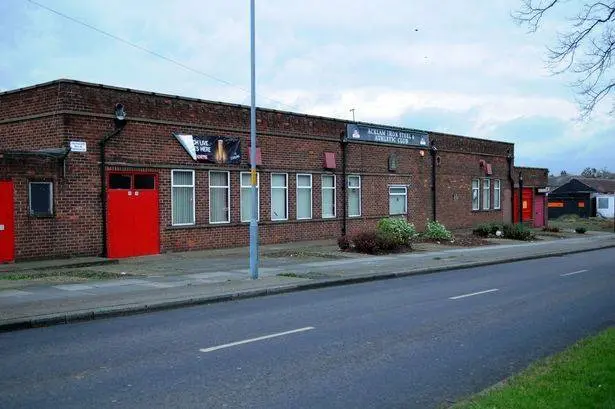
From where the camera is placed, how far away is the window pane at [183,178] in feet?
70.4

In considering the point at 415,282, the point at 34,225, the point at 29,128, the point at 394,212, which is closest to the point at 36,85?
the point at 29,128

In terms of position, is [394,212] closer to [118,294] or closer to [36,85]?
[36,85]

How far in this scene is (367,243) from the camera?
77.2 ft

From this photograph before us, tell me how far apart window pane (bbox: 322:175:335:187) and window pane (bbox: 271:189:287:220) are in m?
2.56

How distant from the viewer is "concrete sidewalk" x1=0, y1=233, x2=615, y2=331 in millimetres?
11250

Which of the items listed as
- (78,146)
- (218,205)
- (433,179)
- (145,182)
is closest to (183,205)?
(218,205)

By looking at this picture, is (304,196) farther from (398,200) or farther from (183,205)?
(398,200)

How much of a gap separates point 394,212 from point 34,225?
1850 cm

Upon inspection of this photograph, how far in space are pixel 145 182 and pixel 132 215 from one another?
1.15 metres

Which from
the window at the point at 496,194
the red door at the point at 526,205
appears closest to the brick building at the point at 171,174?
the window at the point at 496,194

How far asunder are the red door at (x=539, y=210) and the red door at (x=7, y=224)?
37846mm

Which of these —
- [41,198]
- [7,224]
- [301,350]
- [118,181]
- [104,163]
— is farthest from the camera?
[118,181]

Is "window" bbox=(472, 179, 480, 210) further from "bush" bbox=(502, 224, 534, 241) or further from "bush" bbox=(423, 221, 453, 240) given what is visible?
"bush" bbox=(423, 221, 453, 240)

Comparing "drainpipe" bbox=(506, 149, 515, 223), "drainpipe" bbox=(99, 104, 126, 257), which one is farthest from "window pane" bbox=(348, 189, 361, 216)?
"drainpipe" bbox=(506, 149, 515, 223)
